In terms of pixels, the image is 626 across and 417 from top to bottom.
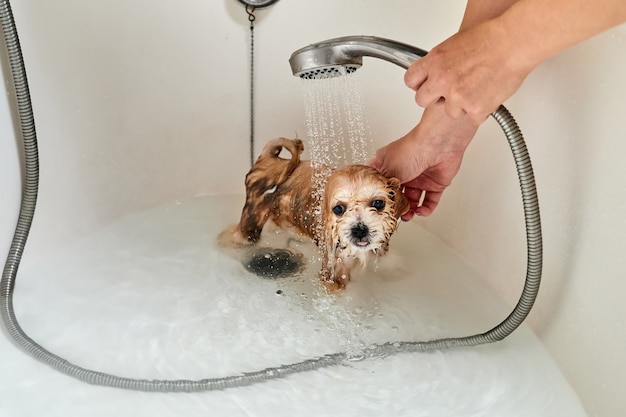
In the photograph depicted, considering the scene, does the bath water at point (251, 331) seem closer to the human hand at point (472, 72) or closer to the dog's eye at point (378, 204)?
the dog's eye at point (378, 204)

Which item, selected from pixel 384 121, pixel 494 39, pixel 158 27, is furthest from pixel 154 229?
pixel 494 39

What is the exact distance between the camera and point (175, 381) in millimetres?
938

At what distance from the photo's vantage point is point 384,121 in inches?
54.2

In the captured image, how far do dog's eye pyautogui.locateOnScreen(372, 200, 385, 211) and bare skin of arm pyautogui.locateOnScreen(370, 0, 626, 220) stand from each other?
0.11 m

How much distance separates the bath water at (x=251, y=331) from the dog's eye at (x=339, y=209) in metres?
0.21

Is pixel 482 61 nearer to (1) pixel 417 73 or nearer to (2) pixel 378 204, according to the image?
(1) pixel 417 73

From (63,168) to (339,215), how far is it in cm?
54

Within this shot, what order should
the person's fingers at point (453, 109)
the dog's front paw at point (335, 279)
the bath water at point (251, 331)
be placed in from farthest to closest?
the dog's front paw at point (335, 279) → the bath water at point (251, 331) → the person's fingers at point (453, 109)

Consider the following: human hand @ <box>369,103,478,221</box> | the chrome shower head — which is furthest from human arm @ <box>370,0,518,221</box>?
the chrome shower head

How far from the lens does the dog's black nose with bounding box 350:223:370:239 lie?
982mm

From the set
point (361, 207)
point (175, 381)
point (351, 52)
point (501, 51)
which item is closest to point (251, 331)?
point (175, 381)

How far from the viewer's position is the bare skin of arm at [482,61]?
0.66 meters

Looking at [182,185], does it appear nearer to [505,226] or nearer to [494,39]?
[505,226]

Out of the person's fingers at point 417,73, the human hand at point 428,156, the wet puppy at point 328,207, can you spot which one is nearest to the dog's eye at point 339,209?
the wet puppy at point 328,207
